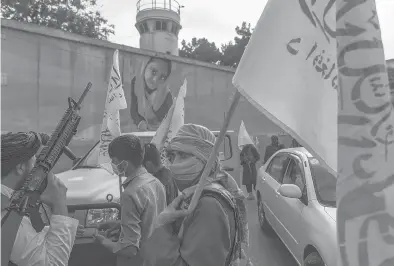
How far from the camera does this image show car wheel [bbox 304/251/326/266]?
10.6 ft

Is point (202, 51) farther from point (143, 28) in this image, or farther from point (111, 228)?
point (111, 228)

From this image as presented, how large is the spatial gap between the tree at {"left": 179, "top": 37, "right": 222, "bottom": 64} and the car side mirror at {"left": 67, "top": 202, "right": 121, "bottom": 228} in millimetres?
41996

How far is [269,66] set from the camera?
1.48 metres

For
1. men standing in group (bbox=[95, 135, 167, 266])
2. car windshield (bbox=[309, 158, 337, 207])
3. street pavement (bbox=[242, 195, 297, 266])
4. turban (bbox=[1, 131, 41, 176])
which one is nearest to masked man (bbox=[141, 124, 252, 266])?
men standing in group (bbox=[95, 135, 167, 266])

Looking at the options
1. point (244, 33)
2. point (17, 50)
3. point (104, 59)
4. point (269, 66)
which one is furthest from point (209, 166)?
point (244, 33)

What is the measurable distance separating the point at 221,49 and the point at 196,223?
46.4m

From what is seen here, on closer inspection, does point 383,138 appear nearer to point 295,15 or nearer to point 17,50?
point 295,15

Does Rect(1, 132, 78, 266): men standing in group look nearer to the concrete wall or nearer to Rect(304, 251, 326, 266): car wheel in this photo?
Rect(304, 251, 326, 266): car wheel

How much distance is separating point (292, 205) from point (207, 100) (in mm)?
11596

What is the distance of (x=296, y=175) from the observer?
456cm

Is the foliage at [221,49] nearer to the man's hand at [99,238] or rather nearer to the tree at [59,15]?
the tree at [59,15]

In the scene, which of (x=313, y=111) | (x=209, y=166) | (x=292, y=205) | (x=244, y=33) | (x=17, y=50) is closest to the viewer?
(x=313, y=111)

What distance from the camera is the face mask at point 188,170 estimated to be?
1827mm

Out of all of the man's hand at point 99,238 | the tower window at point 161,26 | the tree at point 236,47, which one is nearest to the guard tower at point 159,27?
the tower window at point 161,26
